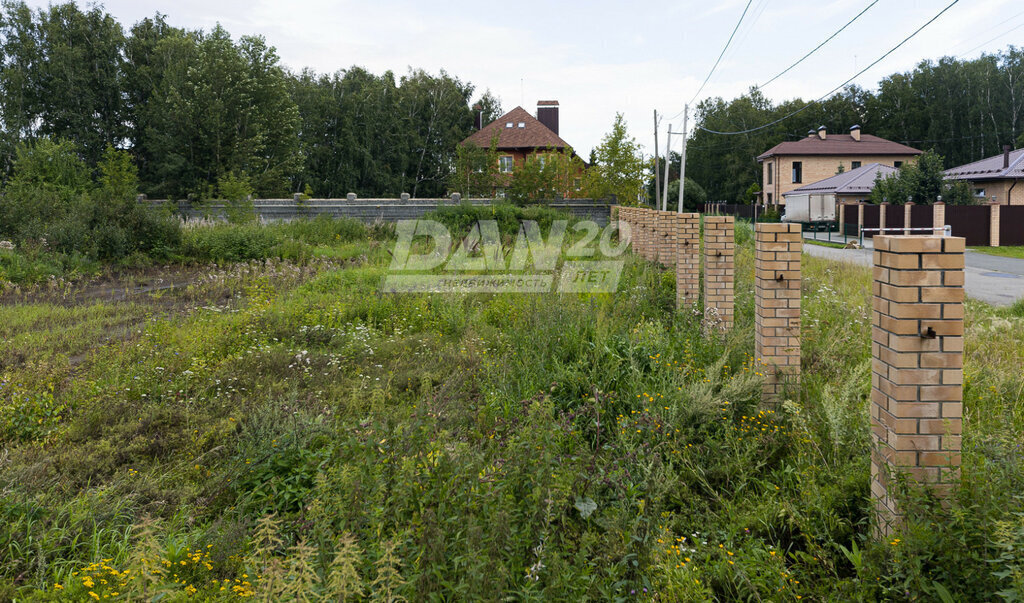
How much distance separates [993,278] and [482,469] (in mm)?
14301

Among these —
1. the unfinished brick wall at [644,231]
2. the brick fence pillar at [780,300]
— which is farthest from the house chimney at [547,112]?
the brick fence pillar at [780,300]

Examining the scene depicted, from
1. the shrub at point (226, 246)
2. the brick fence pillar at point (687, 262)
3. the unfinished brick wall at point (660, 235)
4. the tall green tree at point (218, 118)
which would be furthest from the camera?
the tall green tree at point (218, 118)

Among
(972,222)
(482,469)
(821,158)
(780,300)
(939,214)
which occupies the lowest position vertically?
(482,469)

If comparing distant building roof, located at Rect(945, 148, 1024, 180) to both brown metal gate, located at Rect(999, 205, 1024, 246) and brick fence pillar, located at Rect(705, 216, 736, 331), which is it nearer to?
brown metal gate, located at Rect(999, 205, 1024, 246)

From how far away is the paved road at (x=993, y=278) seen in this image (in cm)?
1033

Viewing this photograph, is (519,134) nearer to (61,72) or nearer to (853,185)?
(853,185)

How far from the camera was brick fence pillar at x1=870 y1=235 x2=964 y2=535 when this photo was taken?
2.61 meters

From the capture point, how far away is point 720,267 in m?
6.24

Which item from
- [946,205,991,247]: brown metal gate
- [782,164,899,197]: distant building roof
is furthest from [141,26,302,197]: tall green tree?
[782,164,899,197]: distant building roof

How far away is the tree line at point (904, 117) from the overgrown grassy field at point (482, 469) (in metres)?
55.1

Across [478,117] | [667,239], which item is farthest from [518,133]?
[667,239]

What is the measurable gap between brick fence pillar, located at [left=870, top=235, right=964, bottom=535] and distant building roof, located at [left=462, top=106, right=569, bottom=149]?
4284 cm

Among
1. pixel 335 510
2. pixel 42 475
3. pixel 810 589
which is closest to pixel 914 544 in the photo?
pixel 810 589

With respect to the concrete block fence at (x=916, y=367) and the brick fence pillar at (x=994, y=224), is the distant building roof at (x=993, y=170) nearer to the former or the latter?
the brick fence pillar at (x=994, y=224)
